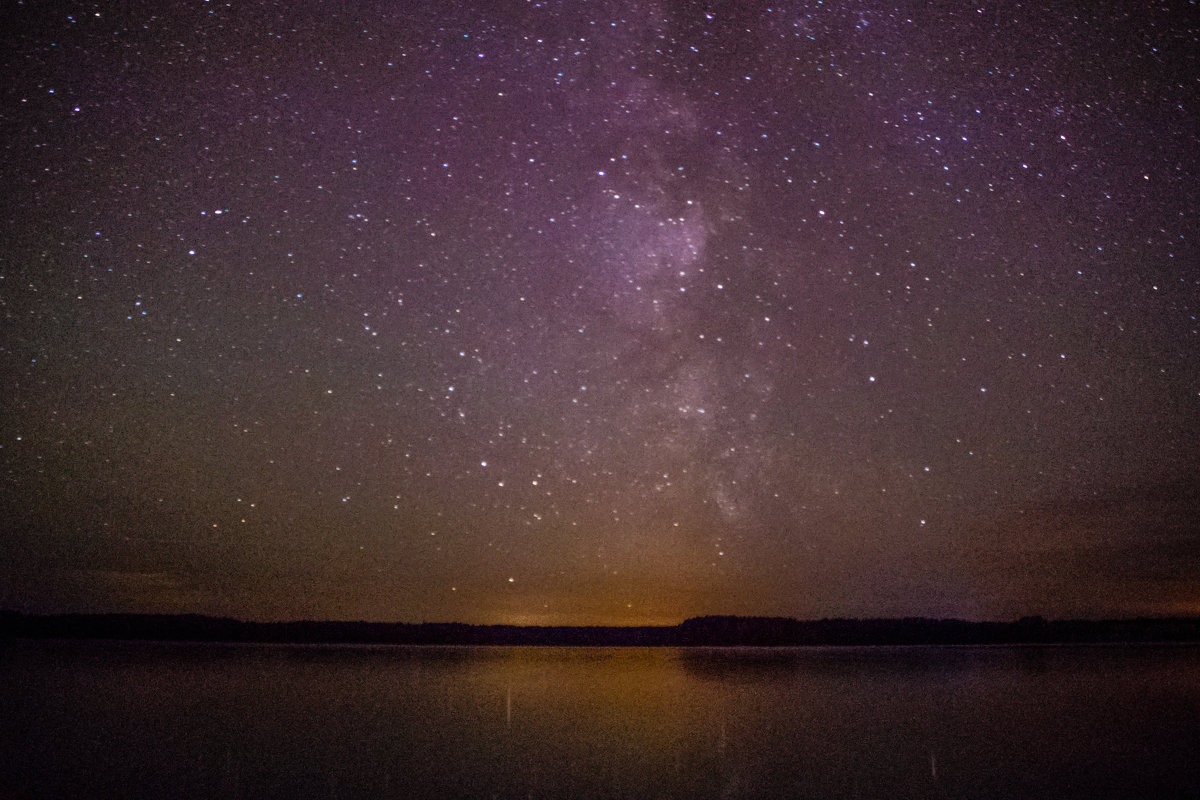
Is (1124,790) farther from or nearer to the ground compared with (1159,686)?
farther from the ground

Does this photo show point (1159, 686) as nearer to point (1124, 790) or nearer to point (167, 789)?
point (1124, 790)

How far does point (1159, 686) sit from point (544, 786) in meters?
11.6

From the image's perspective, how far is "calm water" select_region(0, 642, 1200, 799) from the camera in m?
5.27

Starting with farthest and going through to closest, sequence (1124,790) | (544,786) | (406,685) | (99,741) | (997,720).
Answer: (406,685), (997,720), (99,741), (544,786), (1124,790)

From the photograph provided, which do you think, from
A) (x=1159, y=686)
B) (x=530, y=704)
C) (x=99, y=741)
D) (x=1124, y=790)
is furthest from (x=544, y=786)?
(x=1159, y=686)

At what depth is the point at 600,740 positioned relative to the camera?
733 centimetres

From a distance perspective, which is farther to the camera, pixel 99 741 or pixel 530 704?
pixel 530 704

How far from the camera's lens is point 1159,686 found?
1230cm

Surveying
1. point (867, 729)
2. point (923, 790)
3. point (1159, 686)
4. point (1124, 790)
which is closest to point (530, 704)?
point (867, 729)

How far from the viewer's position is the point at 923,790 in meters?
5.09

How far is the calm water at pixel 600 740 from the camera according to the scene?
17.3 ft

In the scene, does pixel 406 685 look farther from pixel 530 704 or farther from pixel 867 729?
pixel 867 729

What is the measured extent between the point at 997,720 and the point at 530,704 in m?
5.67

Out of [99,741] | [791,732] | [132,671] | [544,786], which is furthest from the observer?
[132,671]
